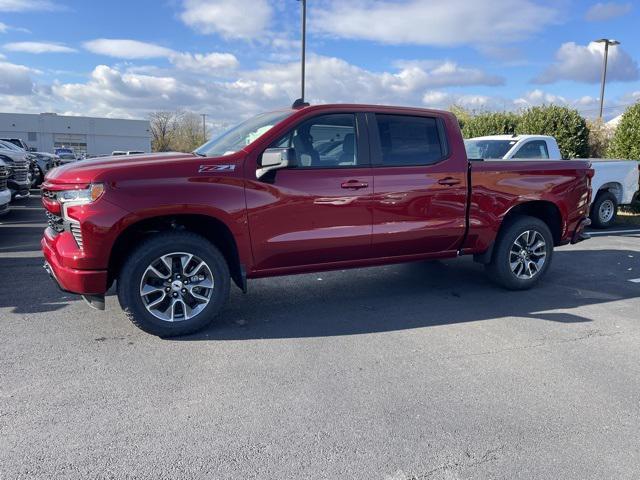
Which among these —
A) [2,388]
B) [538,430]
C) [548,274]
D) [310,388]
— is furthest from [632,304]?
[2,388]

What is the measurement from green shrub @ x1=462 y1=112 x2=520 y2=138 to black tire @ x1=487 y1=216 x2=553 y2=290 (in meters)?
13.3

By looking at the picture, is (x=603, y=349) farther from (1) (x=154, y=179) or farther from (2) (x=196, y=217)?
(1) (x=154, y=179)

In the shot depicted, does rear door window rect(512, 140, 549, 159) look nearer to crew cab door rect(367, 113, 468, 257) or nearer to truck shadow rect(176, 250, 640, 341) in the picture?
truck shadow rect(176, 250, 640, 341)

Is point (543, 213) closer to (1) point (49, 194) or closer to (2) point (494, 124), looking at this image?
(1) point (49, 194)

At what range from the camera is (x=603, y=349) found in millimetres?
4352

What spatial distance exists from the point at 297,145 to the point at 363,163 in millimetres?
681

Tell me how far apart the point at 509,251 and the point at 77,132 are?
278 ft

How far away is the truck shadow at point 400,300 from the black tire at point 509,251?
0.13 m

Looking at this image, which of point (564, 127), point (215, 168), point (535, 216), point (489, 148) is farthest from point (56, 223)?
point (564, 127)

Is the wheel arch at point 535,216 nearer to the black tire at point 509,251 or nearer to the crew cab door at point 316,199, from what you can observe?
the black tire at point 509,251

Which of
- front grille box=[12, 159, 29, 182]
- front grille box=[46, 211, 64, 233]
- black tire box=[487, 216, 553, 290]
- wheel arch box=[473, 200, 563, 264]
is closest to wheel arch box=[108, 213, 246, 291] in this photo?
front grille box=[46, 211, 64, 233]

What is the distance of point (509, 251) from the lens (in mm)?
5883

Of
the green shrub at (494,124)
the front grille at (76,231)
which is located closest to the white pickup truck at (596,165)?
the green shrub at (494,124)

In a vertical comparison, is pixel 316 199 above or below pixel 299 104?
below
